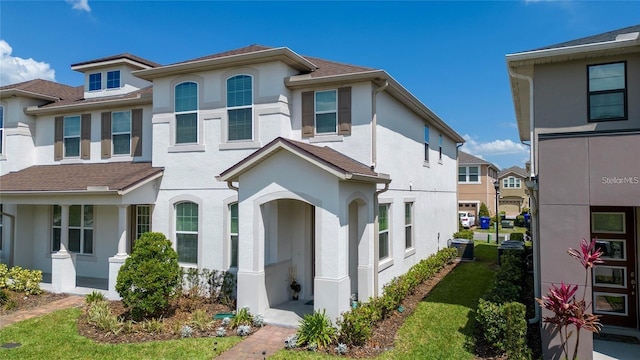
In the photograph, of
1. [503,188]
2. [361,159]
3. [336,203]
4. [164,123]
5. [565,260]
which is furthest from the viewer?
[503,188]

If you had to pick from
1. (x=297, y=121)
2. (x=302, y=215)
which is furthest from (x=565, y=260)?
(x=297, y=121)

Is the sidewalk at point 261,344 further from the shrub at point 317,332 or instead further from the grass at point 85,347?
the shrub at point 317,332

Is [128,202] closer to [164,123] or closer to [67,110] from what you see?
[164,123]

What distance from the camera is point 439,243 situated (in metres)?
18.8

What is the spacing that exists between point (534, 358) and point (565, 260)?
6.48ft

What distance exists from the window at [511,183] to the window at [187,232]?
42.8m

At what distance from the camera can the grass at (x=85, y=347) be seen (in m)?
7.93

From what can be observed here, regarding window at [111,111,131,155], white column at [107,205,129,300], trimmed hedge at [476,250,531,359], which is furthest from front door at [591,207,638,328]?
window at [111,111,131,155]

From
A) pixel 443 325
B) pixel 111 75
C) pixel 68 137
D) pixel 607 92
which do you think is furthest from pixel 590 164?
pixel 68 137

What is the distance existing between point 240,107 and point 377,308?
7093 mm

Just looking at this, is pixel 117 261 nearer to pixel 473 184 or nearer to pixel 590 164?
pixel 590 164

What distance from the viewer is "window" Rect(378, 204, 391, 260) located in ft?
39.0

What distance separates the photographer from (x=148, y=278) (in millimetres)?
9773

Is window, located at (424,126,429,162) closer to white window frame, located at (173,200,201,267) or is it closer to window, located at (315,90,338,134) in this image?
window, located at (315,90,338,134)
